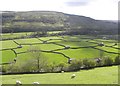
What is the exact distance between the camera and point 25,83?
121 feet

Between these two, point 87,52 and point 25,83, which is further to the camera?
point 87,52

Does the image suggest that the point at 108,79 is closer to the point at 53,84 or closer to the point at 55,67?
the point at 53,84

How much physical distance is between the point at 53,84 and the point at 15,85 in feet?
17.1

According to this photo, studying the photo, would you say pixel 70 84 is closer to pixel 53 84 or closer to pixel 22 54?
pixel 53 84

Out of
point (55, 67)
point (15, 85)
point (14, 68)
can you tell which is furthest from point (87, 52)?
point (15, 85)

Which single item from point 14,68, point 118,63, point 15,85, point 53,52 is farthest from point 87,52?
point 15,85

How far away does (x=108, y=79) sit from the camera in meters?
37.8

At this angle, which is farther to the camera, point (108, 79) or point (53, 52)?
point (53, 52)

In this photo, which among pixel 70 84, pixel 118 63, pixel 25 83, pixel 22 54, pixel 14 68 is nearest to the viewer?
pixel 70 84

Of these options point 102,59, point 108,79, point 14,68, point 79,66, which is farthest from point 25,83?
point 102,59

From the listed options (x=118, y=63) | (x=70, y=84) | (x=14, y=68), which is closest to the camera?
(x=70, y=84)

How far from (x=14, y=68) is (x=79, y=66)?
13921 millimetres

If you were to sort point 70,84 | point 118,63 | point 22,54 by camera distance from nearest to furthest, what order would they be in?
1. point 70,84
2. point 118,63
3. point 22,54

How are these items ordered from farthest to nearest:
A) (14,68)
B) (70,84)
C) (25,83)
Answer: (14,68) → (25,83) → (70,84)
